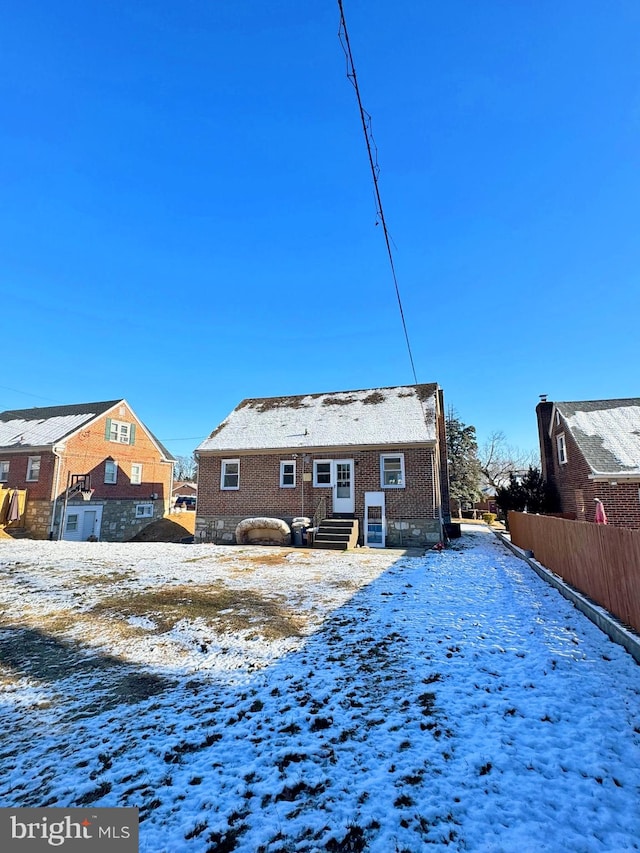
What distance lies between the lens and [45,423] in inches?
958

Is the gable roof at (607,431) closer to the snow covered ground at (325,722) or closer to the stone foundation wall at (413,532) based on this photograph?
the stone foundation wall at (413,532)

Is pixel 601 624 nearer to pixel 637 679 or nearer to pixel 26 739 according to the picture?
pixel 637 679

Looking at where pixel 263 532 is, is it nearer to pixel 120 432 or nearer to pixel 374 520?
pixel 374 520

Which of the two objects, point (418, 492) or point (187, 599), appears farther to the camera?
point (418, 492)

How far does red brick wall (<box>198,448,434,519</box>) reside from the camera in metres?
15.2

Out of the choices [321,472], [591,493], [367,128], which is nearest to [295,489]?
[321,472]

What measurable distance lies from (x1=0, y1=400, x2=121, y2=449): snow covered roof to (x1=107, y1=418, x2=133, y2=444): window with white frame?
A: 0.98 m

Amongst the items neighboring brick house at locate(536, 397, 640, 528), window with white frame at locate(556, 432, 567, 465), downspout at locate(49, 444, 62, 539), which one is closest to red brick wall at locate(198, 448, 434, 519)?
neighboring brick house at locate(536, 397, 640, 528)

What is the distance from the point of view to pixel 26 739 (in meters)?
3.13

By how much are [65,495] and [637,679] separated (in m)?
23.6

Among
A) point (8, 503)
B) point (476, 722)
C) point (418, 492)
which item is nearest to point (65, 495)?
point (8, 503)

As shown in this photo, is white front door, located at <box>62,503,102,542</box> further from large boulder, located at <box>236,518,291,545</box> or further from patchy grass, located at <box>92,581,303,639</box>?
patchy grass, located at <box>92,581,303,639</box>

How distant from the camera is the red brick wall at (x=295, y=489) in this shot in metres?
15.2

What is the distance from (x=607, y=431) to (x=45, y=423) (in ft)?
94.7
